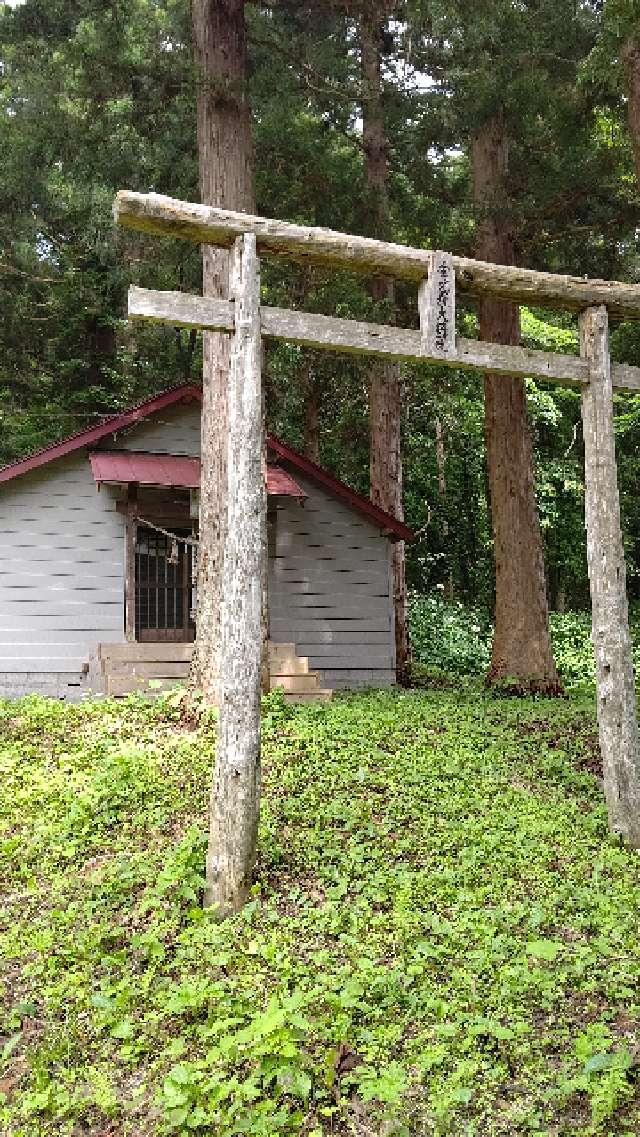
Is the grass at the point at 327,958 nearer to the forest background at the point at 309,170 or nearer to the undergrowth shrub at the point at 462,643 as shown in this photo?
the forest background at the point at 309,170

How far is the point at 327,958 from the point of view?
4660 millimetres

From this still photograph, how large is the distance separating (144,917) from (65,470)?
8.99m

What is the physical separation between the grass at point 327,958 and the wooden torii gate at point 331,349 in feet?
1.81

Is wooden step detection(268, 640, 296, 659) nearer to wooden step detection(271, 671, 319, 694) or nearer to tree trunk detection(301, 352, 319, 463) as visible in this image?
wooden step detection(271, 671, 319, 694)

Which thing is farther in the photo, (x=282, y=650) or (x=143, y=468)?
(x=143, y=468)

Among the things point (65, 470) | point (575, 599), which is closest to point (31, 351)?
point (65, 470)

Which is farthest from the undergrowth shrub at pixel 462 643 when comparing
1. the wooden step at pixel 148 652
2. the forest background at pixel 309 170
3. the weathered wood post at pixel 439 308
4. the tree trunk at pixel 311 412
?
the weathered wood post at pixel 439 308

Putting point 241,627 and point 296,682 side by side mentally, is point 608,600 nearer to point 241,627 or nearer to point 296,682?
point 241,627

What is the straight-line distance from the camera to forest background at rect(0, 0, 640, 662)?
11.6 meters

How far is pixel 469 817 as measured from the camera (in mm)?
6352

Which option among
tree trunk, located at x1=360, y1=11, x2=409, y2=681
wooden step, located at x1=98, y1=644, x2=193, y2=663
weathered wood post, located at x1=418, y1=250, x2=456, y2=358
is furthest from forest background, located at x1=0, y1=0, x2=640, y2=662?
wooden step, located at x1=98, y1=644, x2=193, y2=663

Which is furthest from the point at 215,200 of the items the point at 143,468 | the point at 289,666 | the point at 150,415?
the point at 289,666

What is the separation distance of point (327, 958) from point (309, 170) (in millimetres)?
12832

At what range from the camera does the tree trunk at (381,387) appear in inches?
594
